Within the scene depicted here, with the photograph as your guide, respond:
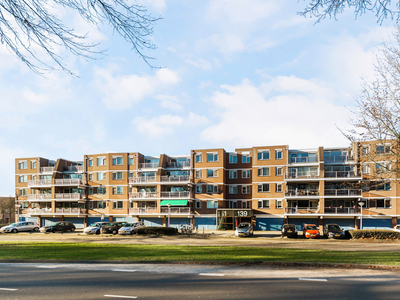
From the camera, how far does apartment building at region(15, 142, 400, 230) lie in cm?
4741

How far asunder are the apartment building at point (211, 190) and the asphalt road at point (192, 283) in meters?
32.6

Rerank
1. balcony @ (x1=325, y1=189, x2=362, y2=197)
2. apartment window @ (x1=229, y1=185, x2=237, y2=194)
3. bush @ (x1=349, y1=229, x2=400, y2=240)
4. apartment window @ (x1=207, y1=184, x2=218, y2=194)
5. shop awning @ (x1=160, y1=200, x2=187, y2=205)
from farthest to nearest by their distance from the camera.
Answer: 1. apartment window @ (x1=229, y1=185, x2=237, y2=194)
2. apartment window @ (x1=207, y1=184, x2=218, y2=194)
3. shop awning @ (x1=160, y1=200, x2=187, y2=205)
4. balcony @ (x1=325, y1=189, x2=362, y2=197)
5. bush @ (x1=349, y1=229, x2=400, y2=240)

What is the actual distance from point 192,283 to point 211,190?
1773 inches

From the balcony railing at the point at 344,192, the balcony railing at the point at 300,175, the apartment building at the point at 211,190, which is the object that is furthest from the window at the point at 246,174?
the balcony railing at the point at 344,192

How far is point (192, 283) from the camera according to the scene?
9805 mm

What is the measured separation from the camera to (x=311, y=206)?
49.7 m

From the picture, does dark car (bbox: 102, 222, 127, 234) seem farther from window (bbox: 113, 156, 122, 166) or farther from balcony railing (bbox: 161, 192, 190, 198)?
window (bbox: 113, 156, 122, 166)

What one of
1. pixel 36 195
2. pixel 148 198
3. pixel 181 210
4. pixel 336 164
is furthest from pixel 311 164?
pixel 36 195

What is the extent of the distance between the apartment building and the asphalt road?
32.6 meters

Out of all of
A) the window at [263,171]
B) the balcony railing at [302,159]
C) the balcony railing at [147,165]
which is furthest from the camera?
the balcony railing at [147,165]

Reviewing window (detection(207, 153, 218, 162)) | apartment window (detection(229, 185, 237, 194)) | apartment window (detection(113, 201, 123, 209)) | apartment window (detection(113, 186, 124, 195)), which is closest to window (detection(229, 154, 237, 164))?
window (detection(207, 153, 218, 162))

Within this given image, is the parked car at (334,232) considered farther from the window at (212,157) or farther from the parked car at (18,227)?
the parked car at (18,227)

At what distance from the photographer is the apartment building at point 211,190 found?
47.4m

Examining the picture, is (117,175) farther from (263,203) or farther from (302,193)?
(302,193)
